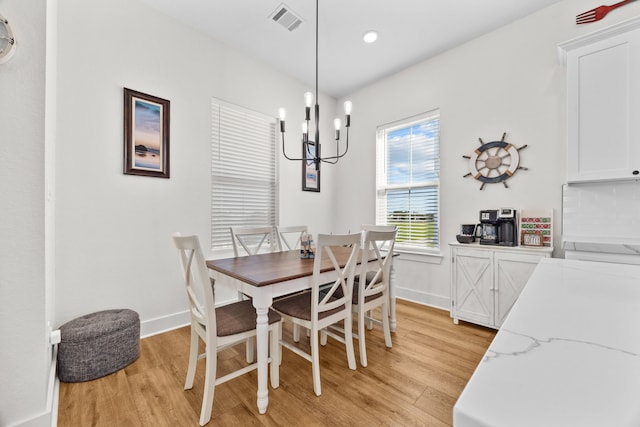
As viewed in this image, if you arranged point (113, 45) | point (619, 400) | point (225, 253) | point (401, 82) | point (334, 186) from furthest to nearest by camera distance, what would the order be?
1. point (334, 186)
2. point (401, 82)
3. point (225, 253)
4. point (113, 45)
5. point (619, 400)

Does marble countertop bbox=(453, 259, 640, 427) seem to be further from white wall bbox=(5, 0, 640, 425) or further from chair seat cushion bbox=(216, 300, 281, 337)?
white wall bbox=(5, 0, 640, 425)

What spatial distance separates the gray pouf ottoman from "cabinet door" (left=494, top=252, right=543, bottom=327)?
10.2 feet

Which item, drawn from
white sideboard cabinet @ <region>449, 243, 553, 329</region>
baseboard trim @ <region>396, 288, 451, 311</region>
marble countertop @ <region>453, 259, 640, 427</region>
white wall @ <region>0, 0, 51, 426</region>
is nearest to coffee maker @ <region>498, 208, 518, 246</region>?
white sideboard cabinet @ <region>449, 243, 553, 329</region>

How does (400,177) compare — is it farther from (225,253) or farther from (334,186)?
(225,253)

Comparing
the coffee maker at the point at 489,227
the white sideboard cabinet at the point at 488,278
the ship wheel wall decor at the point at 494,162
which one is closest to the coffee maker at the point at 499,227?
the coffee maker at the point at 489,227

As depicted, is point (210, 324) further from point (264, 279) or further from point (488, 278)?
point (488, 278)

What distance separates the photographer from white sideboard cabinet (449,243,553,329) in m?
2.39

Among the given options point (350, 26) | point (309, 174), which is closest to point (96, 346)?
point (309, 174)

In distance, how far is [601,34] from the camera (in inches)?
76.5

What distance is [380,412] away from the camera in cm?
156

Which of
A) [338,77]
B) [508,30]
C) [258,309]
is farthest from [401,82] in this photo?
[258,309]

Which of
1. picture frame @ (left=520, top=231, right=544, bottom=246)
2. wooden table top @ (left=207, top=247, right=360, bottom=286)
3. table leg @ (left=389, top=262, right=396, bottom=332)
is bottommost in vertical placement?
table leg @ (left=389, top=262, right=396, bottom=332)

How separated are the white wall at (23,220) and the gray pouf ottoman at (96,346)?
60 centimetres

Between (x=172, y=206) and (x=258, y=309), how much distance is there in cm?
171
